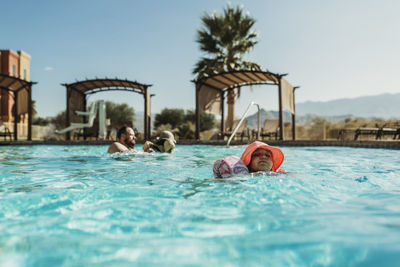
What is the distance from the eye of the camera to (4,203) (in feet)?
9.07

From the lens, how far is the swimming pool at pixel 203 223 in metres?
1.61

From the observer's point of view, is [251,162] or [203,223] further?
[251,162]

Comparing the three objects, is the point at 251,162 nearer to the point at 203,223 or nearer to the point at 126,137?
the point at 203,223

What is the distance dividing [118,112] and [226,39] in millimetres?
16321

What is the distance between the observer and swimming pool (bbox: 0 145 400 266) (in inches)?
63.3

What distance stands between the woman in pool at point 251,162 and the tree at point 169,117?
29.8 metres

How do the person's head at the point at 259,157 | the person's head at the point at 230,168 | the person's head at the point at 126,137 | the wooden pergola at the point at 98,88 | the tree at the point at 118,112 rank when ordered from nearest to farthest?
the person's head at the point at 230,168, the person's head at the point at 259,157, the person's head at the point at 126,137, the wooden pergola at the point at 98,88, the tree at the point at 118,112

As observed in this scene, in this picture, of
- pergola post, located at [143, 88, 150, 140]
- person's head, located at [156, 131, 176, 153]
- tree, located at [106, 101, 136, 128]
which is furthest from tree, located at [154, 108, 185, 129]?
Result: person's head, located at [156, 131, 176, 153]

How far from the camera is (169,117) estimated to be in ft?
111

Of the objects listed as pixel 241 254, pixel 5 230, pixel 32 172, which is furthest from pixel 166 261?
pixel 32 172

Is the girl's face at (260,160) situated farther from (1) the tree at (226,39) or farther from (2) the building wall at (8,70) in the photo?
(2) the building wall at (8,70)

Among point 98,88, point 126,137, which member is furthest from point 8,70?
point 126,137

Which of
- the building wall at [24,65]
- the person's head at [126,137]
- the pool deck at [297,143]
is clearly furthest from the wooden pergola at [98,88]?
the building wall at [24,65]

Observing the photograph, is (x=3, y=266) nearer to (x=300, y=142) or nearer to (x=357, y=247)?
(x=357, y=247)
